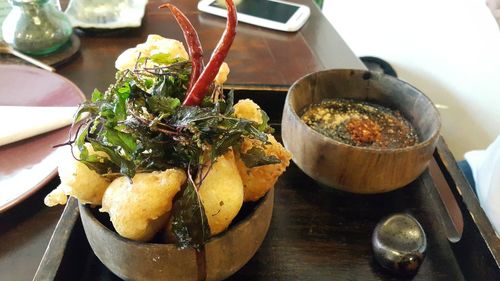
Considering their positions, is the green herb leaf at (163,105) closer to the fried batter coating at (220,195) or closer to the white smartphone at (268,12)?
the fried batter coating at (220,195)

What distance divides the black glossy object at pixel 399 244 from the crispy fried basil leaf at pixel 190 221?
0.90 feet

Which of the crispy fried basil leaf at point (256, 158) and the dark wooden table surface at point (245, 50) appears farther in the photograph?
the dark wooden table surface at point (245, 50)

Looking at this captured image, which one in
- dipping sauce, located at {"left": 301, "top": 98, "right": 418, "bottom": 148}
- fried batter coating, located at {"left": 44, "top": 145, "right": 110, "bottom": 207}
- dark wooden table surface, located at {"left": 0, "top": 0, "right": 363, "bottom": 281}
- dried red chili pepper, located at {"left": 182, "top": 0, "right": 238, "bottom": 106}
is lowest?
dark wooden table surface, located at {"left": 0, "top": 0, "right": 363, "bottom": 281}

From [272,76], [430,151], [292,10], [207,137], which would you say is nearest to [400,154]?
[430,151]

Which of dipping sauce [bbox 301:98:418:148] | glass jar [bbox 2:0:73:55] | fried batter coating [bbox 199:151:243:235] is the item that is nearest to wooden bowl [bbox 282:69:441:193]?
dipping sauce [bbox 301:98:418:148]

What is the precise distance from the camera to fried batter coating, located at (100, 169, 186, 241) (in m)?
0.46

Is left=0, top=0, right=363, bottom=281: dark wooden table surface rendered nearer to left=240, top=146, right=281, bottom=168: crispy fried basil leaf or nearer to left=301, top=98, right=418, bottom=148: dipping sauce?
left=301, top=98, right=418, bottom=148: dipping sauce

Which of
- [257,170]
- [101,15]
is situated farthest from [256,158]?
[101,15]

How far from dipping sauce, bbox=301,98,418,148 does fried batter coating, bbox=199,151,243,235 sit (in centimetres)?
29

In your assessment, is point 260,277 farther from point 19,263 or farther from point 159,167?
point 19,263

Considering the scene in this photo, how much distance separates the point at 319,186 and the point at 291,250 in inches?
6.0

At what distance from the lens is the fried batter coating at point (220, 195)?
0.48 meters

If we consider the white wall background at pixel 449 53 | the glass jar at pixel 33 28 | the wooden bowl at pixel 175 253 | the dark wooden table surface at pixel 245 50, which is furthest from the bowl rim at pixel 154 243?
the white wall background at pixel 449 53

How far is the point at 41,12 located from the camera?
3.41ft
